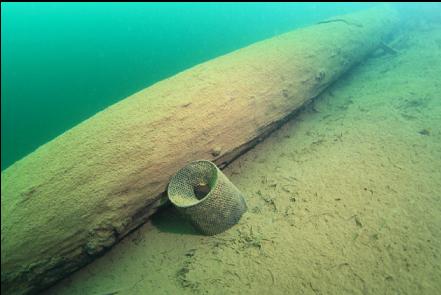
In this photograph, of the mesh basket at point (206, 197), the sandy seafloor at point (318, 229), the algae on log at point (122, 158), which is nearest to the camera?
the sandy seafloor at point (318, 229)

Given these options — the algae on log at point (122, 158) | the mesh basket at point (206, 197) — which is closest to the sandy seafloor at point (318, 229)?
the mesh basket at point (206, 197)

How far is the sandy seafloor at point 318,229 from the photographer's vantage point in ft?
7.49

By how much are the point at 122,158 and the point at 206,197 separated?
3.16 feet

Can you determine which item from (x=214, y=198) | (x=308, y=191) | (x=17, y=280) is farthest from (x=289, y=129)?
(x=17, y=280)

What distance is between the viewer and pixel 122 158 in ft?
9.02

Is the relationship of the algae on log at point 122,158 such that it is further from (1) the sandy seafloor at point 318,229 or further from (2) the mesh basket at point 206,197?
(1) the sandy seafloor at point 318,229

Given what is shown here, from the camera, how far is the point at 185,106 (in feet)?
10.7

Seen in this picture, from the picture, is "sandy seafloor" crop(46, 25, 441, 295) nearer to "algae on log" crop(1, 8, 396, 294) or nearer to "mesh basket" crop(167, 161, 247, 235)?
"mesh basket" crop(167, 161, 247, 235)

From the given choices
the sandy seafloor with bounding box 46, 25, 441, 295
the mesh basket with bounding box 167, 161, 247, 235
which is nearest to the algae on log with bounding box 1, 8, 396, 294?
the mesh basket with bounding box 167, 161, 247, 235

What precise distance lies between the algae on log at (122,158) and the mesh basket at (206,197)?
0.66ft

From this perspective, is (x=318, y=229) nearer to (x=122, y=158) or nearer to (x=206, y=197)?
(x=206, y=197)

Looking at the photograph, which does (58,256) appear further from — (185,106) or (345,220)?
(345,220)

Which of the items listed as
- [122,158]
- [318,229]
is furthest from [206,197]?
[318,229]

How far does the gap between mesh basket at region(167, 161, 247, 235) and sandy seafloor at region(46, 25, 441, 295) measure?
156 mm
